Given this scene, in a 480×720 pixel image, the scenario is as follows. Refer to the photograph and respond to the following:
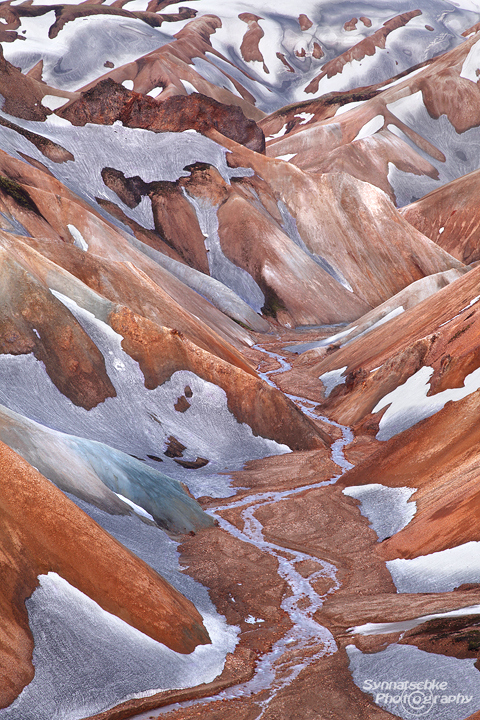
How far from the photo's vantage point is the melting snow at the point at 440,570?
12.9 m

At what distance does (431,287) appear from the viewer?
1747 inches

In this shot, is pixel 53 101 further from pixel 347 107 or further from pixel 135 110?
pixel 347 107

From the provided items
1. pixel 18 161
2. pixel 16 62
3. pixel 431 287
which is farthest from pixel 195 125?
pixel 16 62

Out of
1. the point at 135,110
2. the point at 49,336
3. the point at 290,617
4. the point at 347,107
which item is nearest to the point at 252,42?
the point at 347,107

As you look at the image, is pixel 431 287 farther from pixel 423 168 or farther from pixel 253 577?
pixel 423 168

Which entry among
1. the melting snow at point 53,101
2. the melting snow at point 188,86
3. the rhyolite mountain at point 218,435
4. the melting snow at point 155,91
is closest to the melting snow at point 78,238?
the rhyolite mountain at point 218,435

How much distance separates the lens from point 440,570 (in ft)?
44.5

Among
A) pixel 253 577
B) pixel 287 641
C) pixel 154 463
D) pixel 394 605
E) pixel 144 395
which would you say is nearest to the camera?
pixel 287 641

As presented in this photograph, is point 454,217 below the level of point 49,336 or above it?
above

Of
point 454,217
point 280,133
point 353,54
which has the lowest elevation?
point 454,217

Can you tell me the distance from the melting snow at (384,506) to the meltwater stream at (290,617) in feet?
6.05

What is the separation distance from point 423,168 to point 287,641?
319ft

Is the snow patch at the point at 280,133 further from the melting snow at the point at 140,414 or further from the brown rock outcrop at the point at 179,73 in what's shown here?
the melting snow at the point at 140,414

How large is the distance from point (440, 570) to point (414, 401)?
1271cm
